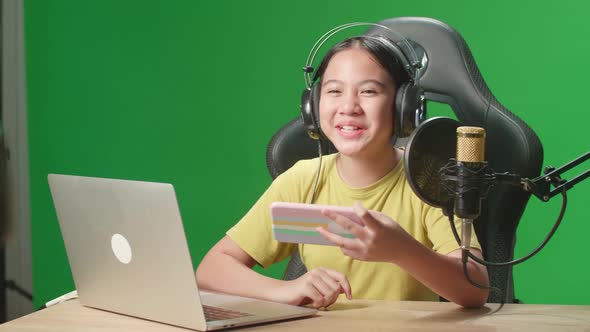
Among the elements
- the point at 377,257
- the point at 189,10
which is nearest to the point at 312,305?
the point at 377,257

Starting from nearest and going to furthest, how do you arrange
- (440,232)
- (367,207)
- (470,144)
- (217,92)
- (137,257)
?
1. (470,144)
2. (137,257)
3. (440,232)
4. (367,207)
5. (217,92)

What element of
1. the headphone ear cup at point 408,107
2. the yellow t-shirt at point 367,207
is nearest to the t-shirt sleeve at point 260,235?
the yellow t-shirt at point 367,207

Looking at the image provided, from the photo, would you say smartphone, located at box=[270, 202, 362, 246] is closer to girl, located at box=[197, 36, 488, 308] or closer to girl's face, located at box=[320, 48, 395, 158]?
girl, located at box=[197, 36, 488, 308]

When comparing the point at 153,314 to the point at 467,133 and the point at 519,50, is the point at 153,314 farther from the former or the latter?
the point at 519,50

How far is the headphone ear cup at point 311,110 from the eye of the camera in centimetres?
173

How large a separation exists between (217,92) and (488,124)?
1.34 metres

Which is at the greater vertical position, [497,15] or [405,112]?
[497,15]

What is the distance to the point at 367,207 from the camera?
1754 mm

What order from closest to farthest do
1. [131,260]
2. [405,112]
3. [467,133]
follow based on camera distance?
[467,133] < [131,260] < [405,112]

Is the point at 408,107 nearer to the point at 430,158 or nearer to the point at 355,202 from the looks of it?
the point at 355,202

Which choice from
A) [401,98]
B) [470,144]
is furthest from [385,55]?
[470,144]

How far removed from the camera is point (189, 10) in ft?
9.71

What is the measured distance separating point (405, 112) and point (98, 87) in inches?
66.4

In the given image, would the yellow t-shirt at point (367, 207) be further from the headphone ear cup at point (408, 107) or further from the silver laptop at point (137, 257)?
the silver laptop at point (137, 257)
